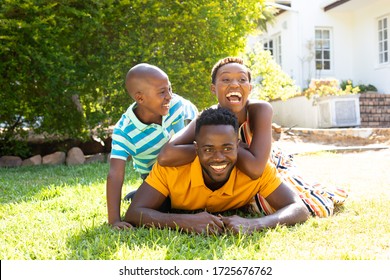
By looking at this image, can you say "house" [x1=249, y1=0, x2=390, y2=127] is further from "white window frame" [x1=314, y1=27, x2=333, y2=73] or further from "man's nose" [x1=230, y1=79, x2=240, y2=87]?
"man's nose" [x1=230, y1=79, x2=240, y2=87]

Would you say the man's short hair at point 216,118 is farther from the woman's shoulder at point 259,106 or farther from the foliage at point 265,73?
the foliage at point 265,73

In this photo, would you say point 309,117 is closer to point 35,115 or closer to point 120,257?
point 35,115

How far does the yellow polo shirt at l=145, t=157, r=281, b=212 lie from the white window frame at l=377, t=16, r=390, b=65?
1180cm

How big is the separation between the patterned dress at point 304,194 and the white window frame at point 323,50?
1209cm

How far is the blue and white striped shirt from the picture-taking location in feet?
12.0

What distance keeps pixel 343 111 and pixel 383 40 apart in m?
3.72

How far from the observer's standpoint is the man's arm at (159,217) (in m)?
2.96

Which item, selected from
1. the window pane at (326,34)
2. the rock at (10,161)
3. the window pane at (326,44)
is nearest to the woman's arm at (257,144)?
the rock at (10,161)

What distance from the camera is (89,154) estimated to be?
8445 millimetres

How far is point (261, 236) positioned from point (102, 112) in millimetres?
5132

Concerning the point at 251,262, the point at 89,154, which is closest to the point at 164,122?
the point at 251,262

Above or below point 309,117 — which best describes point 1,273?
below

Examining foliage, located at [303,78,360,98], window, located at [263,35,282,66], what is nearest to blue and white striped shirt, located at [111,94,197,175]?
foliage, located at [303,78,360,98]

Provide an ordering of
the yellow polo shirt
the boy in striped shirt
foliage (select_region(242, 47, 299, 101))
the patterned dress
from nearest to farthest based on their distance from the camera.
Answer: the yellow polo shirt → the patterned dress → the boy in striped shirt → foliage (select_region(242, 47, 299, 101))
